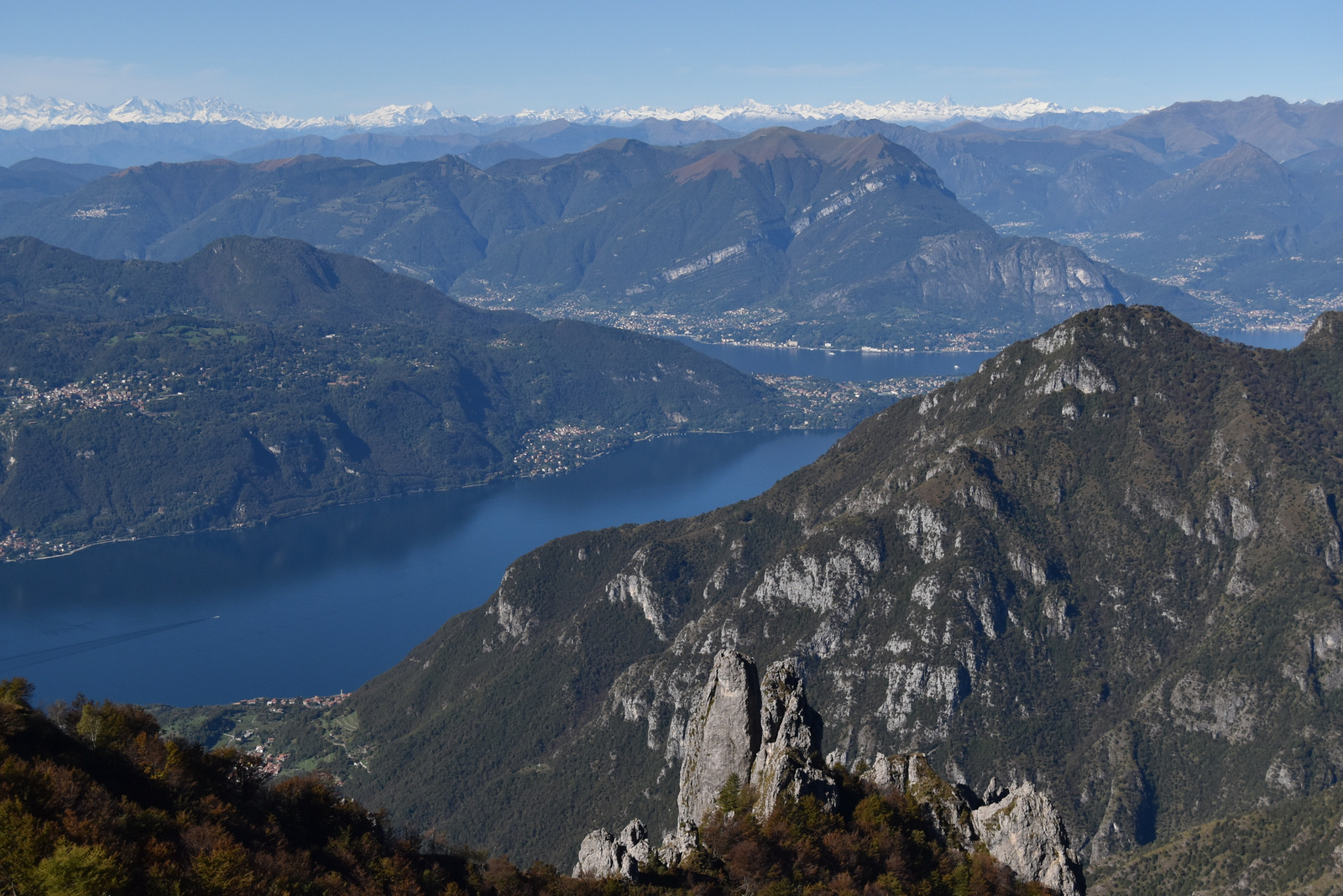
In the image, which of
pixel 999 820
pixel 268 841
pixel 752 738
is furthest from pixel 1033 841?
pixel 268 841

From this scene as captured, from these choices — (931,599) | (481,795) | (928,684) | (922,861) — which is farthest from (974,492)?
(922,861)

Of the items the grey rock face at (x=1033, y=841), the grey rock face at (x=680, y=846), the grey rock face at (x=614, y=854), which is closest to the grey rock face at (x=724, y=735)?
the grey rock face at (x=680, y=846)

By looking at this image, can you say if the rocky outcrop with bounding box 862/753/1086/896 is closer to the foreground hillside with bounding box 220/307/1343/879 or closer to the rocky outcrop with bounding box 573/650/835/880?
the rocky outcrop with bounding box 573/650/835/880

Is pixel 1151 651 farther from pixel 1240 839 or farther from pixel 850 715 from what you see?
pixel 1240 839

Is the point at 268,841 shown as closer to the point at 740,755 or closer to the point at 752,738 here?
the point at 740,755

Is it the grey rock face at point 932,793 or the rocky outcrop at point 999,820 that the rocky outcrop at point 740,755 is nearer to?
the grey rock face at point 932,793

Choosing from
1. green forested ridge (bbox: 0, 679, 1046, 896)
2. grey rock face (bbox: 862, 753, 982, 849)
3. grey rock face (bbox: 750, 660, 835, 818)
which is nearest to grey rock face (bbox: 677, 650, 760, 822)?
grey rock face (bbox: 750, 660, 835, 818)
